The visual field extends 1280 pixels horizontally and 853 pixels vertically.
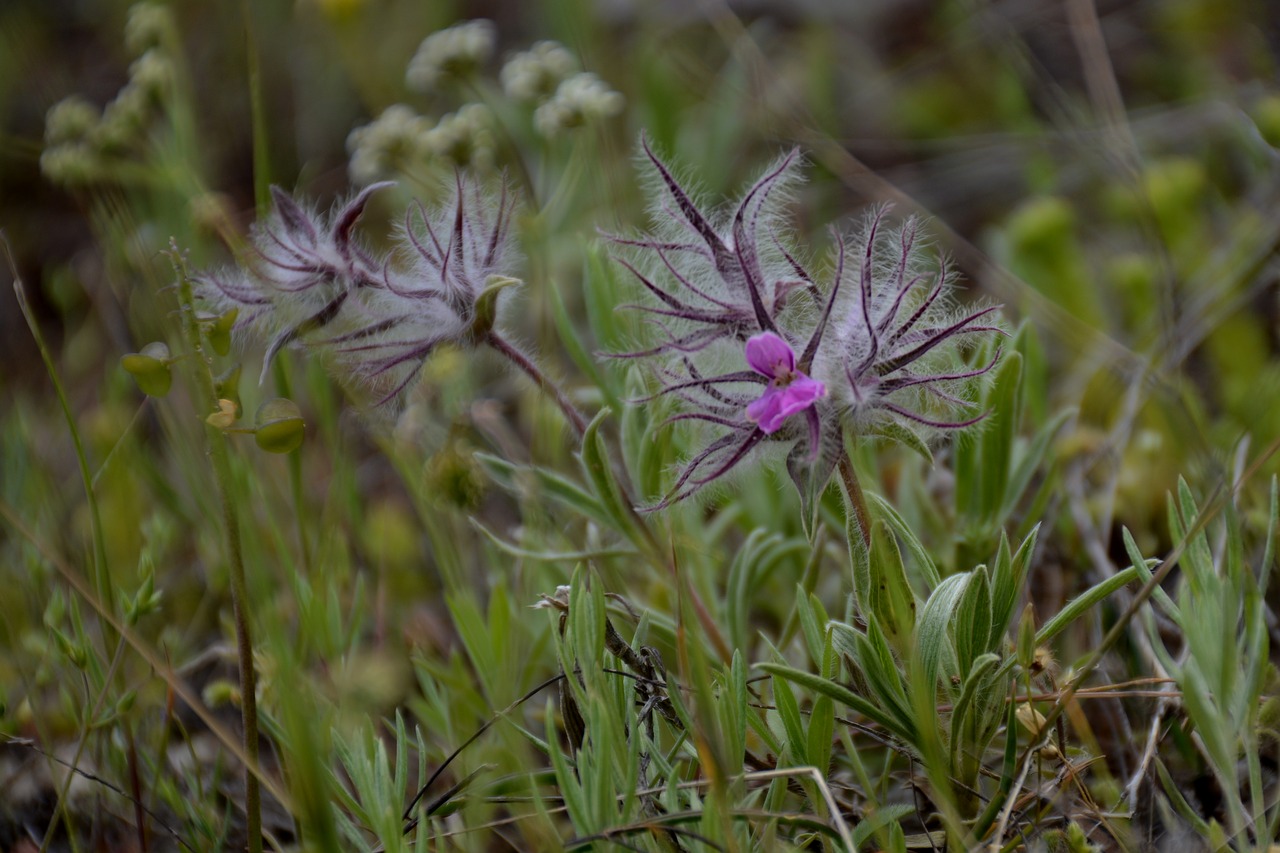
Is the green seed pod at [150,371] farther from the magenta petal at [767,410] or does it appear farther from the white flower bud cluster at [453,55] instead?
the white flower bud cluster at [453,55]

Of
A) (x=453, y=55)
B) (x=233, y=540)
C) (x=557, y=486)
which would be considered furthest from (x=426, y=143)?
(x=233, y=540)

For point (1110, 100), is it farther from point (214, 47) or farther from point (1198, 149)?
point (214, 47)

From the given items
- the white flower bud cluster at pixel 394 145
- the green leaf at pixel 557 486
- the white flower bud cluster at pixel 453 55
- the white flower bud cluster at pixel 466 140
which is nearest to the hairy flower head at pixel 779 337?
the green leaf at pixel 557 486

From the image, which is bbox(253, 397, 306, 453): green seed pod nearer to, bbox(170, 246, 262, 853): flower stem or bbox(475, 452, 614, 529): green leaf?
bbox(170, 246, 262, 853): flower stem

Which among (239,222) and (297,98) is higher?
(297,98)

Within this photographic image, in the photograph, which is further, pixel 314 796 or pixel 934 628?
pixel 934 628

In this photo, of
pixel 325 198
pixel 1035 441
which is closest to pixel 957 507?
pixel 1035 441
